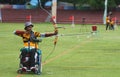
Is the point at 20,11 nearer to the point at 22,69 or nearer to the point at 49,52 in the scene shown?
the point at 49,52

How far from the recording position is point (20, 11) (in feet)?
236

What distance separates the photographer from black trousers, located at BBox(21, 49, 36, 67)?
13742mm

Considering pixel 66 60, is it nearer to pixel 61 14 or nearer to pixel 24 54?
pixel 24 54

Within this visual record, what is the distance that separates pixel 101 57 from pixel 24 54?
6181mm

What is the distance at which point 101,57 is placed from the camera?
63.7 ft

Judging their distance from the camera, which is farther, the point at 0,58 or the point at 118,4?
the point at 118,4

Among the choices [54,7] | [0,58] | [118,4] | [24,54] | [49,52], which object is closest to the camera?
[24,54]

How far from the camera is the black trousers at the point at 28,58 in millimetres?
13742

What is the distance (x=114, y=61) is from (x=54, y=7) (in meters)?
47.0

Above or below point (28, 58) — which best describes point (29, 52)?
above

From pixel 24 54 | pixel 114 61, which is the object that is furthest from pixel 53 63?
pixel 24 54

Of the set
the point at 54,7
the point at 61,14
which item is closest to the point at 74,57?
the point at 54,7

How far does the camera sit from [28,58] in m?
13.8

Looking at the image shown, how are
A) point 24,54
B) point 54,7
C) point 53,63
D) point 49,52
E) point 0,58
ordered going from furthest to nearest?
point 54,7, point 49,52, point 0,58, point 53,63, point 24,54
